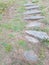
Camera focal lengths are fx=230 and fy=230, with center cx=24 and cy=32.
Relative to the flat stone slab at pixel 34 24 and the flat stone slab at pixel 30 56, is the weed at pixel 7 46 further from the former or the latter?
the flat stone slab at pixel 34 24

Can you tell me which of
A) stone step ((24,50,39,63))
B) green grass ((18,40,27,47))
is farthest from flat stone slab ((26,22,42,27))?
stone step ((24,50,39,63))

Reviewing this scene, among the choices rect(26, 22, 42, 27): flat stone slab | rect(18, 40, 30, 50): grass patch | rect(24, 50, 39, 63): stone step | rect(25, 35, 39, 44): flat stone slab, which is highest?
rect(26, 22, 42, 27): flat stone slab

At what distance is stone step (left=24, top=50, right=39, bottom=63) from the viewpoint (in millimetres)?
4445

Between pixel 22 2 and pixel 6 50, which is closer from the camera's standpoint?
pixel 6 50

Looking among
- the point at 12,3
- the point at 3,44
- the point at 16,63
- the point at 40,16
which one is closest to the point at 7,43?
the point at 3,44

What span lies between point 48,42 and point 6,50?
966 millimetres

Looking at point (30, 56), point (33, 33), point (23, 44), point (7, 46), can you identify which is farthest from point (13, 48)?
point (33, 33)

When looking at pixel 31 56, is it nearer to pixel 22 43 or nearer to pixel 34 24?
pixel 22 43

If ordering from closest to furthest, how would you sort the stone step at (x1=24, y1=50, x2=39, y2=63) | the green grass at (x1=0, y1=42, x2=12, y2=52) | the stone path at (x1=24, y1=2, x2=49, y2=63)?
the stone step at (x1=24, y1=50, x2=39, y2=63) → the stone path at (x1=24, y1=2, x2=49, y2=63) → the green grass at (x1=0, y1=42, x2=12, y2=52)

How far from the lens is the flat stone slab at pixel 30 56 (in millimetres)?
4459

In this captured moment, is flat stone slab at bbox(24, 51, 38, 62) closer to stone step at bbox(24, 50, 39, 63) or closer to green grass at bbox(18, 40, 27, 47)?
stone step at bbox(24, 50, 39, 63)

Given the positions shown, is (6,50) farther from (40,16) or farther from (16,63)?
(40,16)

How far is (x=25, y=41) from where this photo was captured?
200 inches

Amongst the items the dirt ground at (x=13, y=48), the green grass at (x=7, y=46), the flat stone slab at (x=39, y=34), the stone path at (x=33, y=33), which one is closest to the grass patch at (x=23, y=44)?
the dirt ground at (x=13, y=48)
